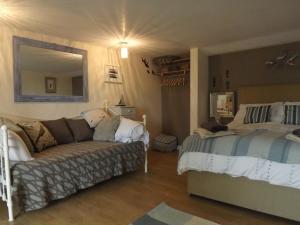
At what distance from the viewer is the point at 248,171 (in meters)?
2.05

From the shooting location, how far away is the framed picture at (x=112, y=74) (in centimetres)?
417

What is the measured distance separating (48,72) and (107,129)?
118 cm

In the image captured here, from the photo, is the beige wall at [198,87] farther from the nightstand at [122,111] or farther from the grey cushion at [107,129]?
the grey cushion at [107,129]

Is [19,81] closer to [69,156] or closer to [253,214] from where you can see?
[69,156]

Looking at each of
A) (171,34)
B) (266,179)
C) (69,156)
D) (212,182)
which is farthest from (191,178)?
(171,34)

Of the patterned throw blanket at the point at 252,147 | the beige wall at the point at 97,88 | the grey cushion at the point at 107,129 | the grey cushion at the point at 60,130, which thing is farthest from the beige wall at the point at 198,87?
the grey cushion at the point at 60,130

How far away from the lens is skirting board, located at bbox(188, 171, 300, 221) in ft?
6.42

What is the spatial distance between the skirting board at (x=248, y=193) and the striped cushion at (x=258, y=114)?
1.44 metres

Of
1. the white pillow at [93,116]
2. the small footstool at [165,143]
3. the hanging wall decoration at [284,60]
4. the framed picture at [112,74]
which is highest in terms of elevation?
the hanging wall decoration at [284,60]

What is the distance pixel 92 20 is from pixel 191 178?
7.08 ft

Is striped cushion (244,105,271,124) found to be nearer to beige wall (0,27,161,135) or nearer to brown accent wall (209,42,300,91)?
brown accent wall (209,42,300,91)

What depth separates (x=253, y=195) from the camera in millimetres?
2137

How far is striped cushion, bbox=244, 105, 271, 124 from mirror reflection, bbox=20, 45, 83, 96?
8.65ft

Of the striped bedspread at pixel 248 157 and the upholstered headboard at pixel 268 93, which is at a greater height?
the upholstered headboard at pixel 268 93
